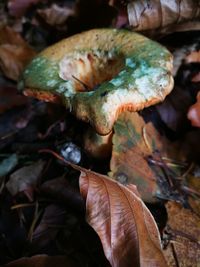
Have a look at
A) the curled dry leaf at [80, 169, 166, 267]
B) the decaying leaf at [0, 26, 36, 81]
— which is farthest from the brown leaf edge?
the decaying leaf at [0, 26, 36, 81]

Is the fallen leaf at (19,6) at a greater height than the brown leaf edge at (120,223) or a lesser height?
greater

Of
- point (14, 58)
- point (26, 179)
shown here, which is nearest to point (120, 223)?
point (26, 179)

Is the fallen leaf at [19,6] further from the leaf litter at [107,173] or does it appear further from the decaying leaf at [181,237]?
the decaying leaf at [181,237]

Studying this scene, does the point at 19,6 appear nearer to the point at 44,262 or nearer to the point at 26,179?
the point at 26,179

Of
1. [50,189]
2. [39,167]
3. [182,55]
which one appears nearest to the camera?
[50,189]

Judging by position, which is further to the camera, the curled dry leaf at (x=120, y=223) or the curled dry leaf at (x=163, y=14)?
the curled dry leaf at (x=163, y=14)

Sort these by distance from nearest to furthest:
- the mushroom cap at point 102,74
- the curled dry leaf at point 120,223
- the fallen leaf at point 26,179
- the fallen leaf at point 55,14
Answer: the curled dry leaf at point 120,223 < the mushroom cap at point 102,74 < the fallen leaf at point 26,179 < the fallen leaf at point 55,14

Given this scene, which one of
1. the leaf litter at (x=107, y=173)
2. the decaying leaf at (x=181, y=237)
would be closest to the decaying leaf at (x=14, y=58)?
the leaf litter at (x=107, y=173)

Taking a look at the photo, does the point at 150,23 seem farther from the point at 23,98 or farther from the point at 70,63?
the point at 23,98

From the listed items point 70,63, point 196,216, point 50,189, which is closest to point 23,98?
point 70,63
